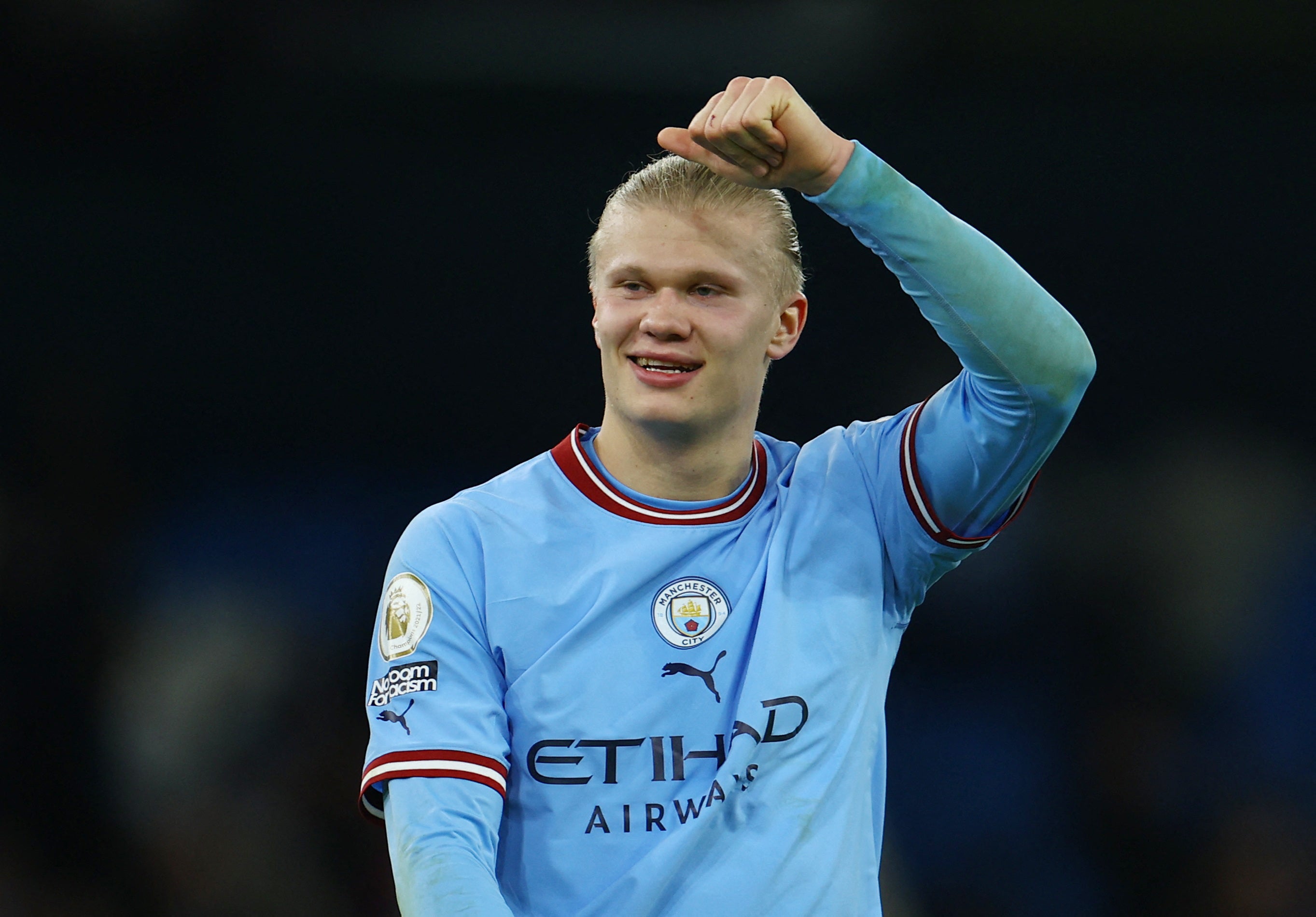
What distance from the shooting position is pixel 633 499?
1603 millimetres

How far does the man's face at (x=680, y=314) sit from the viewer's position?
154cm

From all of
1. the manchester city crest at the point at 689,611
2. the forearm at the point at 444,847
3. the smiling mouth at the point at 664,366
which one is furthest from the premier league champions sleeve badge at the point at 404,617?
the smiling mouth at the point at 664,366

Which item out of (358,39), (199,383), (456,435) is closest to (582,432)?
(456,435)

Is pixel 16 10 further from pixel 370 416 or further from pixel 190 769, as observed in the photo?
pixel 190 769

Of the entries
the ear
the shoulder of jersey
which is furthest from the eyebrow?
the shoulder of jersey

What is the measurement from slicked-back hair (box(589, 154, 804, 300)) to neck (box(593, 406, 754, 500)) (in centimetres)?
21

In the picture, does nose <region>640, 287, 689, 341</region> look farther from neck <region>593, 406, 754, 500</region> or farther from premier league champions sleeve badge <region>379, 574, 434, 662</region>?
premier league champions sleeve badge <region>379, 574, 434, 662</region>

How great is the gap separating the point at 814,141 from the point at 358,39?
2.48 metres

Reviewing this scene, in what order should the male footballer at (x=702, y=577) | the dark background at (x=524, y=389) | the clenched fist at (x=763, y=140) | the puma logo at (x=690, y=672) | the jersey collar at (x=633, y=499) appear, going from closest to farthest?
the clenched fist at (x=763, y=140) → the male footballer at (x=702, y=577) → the puma logo at (x=690, y=672) → the jersey collar at (x=633, y=499) → the dark background at (x=524, y=389)

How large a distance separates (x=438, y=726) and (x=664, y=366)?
1.62 ft

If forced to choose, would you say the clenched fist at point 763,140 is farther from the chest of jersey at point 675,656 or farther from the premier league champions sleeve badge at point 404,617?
the premier league champions sleeve badge at point 404,617

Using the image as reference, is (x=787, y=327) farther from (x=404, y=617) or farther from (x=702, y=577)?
(x=404, y=617)

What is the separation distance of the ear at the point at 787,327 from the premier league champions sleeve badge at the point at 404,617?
1.77 feet

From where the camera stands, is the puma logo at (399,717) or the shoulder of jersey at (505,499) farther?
the shoulder of jersey at (505,499)
